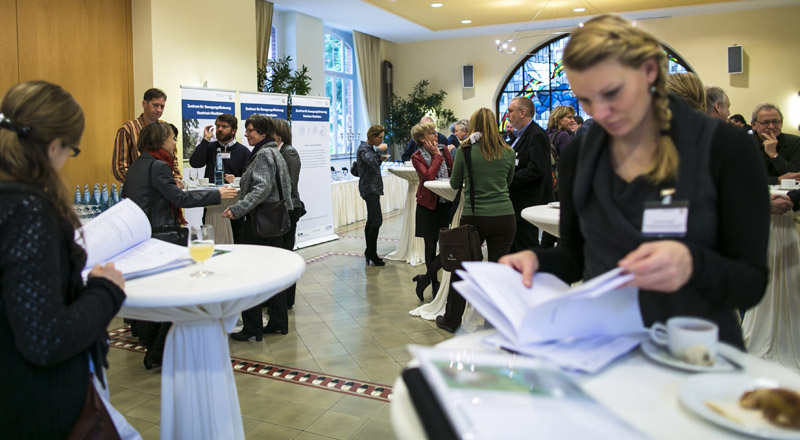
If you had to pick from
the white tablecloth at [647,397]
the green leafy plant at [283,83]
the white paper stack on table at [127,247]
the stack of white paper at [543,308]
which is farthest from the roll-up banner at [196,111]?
the white tablecloth at [647,397]

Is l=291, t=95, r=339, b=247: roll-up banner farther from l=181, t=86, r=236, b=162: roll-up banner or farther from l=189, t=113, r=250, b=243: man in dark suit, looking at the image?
l=189, t=113, r=250, b=243: man in dark suit

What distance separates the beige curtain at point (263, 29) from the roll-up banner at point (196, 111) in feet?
9.50

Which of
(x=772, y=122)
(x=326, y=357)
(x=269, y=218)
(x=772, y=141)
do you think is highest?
(x=772, y=122)

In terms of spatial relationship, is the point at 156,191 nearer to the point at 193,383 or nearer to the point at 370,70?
the point at 193,383

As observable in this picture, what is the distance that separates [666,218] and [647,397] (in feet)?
1.02

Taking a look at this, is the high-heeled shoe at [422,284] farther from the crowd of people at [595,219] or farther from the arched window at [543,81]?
the arched window at [543,81]

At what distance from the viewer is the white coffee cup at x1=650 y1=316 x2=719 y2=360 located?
94 cm

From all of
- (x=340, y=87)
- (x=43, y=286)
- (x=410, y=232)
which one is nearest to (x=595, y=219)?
(x=43, y=286)

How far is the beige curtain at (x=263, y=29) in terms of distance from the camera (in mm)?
9156

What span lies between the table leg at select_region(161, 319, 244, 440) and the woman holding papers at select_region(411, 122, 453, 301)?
3345mm

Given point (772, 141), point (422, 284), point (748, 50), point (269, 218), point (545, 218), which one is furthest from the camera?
point (748, 50)

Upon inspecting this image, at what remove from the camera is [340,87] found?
39.3 ft

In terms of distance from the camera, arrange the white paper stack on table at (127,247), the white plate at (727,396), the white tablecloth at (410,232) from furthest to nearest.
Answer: the white tablecloth at (410,232) → the white paper stack on table at (127,247) → the white plate at (727,396)

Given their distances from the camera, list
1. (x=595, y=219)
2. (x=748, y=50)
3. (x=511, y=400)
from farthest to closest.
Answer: (x=748, y=50)
(x=595, y=219)
(x=511, y=400)
